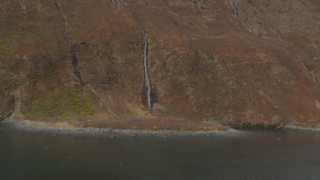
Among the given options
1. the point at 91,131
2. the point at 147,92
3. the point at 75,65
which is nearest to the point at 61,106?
the point at 91,131

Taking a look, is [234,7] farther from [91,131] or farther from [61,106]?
[91,131]

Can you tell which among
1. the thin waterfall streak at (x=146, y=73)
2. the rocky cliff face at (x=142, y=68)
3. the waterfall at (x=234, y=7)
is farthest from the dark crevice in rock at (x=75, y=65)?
the waterfall at (x=234, y=7)

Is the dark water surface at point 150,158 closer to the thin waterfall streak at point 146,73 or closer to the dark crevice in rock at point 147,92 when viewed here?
the dark crevice in rock at point 147,92

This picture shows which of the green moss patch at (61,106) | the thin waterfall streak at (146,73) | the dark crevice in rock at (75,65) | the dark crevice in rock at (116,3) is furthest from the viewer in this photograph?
the dark crevice in rock at (116,3)

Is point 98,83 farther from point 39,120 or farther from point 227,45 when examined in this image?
point 227,45

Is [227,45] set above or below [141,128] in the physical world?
above

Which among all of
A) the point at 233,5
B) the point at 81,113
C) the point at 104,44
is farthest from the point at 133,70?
the point at 233,5
